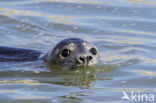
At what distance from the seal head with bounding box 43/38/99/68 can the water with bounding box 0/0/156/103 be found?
0.17m

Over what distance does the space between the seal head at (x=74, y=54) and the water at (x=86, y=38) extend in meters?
0.17

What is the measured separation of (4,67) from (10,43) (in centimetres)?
196

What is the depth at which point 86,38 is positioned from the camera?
1023 centimetres

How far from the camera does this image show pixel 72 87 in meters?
6.74

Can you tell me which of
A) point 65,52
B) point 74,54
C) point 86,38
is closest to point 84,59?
point 74,54

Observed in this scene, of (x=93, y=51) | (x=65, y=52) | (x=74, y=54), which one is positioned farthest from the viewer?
(x=93, y=51)

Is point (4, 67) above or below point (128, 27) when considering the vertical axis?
below

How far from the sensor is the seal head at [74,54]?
7398 mm

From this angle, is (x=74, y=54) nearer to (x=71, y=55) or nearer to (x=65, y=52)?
(x=71, y=55)

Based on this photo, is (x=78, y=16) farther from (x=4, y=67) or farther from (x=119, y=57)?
(x=4, y=67)

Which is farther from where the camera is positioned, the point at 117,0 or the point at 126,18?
the point at 117,0

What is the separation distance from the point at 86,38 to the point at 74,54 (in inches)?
108

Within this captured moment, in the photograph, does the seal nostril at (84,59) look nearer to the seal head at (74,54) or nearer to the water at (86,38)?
the seal head at (74,54)

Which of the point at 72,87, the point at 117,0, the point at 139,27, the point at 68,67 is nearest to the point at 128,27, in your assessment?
the point at 139,27
